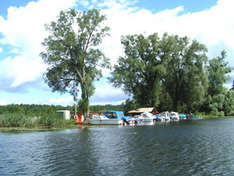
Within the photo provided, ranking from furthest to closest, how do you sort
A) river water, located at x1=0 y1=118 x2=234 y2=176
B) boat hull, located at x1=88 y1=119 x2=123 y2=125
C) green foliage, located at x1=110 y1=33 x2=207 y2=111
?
1. green foliage, located at x1=110 y1=33 x2=207 y2=111
2. boat hull, located at x1=88 y1=119 x2=123 y2=125
3. river water, located at x1=0 y1=118 x2=234 y2=176

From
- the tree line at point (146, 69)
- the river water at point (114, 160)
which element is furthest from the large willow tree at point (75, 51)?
the river water at point (114, 160)

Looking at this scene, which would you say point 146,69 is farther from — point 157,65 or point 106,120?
point 106,120

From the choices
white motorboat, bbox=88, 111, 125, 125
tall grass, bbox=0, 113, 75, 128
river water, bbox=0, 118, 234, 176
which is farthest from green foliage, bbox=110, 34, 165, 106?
river water, bbox=0, 118, 234, 176

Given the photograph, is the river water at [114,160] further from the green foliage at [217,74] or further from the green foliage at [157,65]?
the green foliage at [217,74]

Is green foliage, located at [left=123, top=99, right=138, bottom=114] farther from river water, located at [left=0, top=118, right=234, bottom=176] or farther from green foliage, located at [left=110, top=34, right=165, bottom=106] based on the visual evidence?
river water, located at [left=0, top=118, right=234, bottom=176]

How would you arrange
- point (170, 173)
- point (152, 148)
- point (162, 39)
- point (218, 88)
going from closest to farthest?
point (170, 173) → point (152, 148) → point (162, 39) → point (218, 88)

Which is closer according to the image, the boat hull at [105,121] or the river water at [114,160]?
the river water at [114,160]

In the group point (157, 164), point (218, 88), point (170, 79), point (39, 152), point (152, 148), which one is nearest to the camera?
point (157, 164)

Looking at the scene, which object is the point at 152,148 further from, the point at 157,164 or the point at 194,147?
the point at 157,164

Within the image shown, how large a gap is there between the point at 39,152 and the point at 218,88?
3721 inches

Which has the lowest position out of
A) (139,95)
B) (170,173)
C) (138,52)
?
(170,173)

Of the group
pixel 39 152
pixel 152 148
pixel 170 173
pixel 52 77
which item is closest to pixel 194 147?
pixel 152 148

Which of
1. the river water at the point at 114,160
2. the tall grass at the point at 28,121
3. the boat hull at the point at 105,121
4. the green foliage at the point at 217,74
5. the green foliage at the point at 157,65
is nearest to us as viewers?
the river water at the point at 114,160

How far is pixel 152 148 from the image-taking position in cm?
2314
